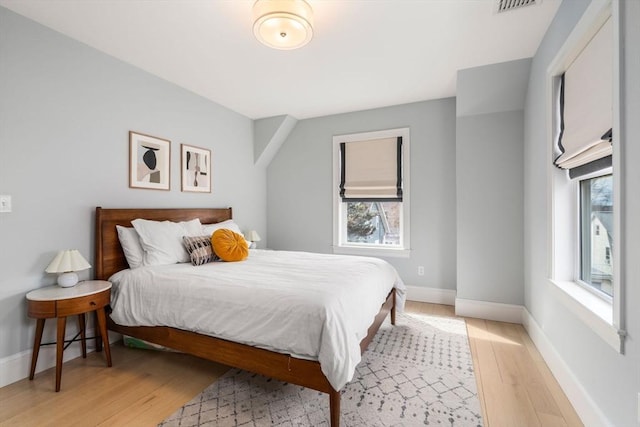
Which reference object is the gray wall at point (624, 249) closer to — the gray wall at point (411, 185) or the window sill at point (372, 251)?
the gray wall at point (411, 185)

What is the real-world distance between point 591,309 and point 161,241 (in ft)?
10.2

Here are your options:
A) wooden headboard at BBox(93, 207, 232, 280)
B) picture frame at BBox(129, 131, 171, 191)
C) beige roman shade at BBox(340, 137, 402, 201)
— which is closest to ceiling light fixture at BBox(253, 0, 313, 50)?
picture frame at BBox(129, 131, 171, 191)

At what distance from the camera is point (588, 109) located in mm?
1705

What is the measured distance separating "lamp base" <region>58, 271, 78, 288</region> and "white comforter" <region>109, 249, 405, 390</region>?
29 cm

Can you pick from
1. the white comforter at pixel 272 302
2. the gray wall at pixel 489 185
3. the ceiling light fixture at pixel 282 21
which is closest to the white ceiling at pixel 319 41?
the ceiling light fixture at pixel 282 21

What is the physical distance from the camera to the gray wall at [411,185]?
3.65 meters

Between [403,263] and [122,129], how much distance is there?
3.47 m

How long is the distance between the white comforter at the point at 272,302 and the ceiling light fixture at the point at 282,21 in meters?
1.63

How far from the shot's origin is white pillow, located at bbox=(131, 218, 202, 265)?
102 inches

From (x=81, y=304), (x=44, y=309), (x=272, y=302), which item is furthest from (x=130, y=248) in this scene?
(x=272, y=302)

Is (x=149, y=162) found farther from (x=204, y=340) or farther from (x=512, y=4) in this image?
(x=512, y=4)

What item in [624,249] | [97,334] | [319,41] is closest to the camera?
[624,249]

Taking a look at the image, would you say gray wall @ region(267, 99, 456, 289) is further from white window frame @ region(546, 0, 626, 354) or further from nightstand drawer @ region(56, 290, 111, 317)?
nightstand drawer @ region(56, 290, 111, 317)

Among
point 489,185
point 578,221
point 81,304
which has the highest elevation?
point 489,185
